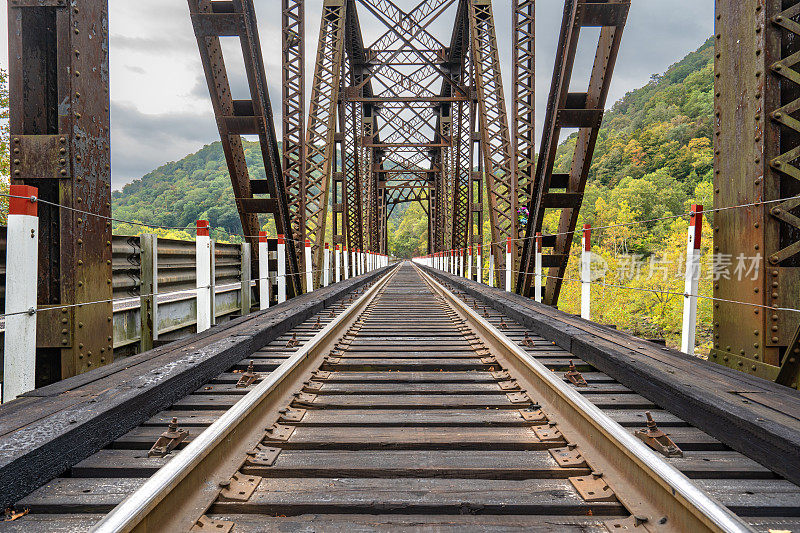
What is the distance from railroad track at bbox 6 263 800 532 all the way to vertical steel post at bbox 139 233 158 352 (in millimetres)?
1853

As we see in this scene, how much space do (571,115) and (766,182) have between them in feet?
12.3

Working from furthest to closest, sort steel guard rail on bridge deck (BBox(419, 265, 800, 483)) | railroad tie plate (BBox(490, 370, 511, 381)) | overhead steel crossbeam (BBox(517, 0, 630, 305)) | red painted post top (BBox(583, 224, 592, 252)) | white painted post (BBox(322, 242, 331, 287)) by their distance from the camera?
white painted post (BBox(322, 242, 331, 287)), overhead steel crossbeam (BBox(517, 0, 630, 305)), red painted post top (BBox(583, 224, 592, 252)), railroad tie plate (BBox(490, 370, 511, 381)), steel guard rail on bridge deck (BBox(419, 265, 800, 483))

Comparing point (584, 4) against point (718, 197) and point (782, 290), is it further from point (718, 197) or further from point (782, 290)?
point (782, 290)

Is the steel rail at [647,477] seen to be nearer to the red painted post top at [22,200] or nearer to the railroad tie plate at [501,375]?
the railroad tie plate at [501,375]

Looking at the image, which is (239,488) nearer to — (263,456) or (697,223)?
(263,456)

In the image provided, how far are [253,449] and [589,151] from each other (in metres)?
5.86

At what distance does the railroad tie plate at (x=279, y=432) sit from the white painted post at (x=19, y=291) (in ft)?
4.24

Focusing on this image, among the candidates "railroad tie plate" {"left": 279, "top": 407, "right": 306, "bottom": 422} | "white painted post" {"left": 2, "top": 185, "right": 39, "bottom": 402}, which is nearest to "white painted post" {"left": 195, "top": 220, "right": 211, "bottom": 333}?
"white painted post" {"left": 2, "top": 185, "right": 39, "bottom": 402}

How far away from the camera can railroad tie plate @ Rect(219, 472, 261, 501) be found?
1.75 m

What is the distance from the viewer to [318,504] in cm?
172

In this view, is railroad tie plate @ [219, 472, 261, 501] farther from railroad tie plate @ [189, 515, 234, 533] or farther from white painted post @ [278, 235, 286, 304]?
white painted post @ [278, 235, 286, 304]

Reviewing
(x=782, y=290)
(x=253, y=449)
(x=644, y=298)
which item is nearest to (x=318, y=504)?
(x=253, y=449)

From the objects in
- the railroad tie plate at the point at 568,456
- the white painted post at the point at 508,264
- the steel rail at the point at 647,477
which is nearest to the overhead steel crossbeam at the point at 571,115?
the white painted post at the point at 508,264

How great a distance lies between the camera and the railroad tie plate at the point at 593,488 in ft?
5.73
